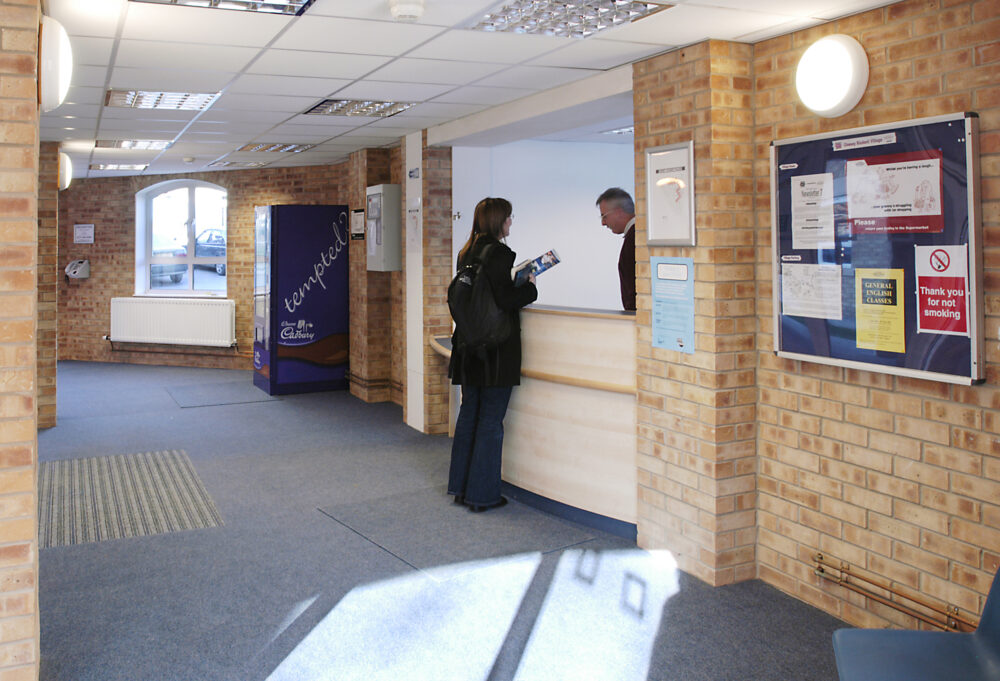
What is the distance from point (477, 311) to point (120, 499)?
249cm

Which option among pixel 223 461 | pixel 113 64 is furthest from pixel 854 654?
pixel 223 461

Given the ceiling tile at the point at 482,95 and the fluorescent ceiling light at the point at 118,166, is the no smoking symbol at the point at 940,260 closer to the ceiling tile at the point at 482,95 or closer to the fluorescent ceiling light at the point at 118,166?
the ceiling tile at the point at 482,95

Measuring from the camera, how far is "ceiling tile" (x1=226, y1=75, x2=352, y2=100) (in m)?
4.57

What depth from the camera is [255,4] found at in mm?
3213

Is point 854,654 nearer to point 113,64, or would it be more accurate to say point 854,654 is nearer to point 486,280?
point 486,280

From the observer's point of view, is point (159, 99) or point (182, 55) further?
point (159, 99)

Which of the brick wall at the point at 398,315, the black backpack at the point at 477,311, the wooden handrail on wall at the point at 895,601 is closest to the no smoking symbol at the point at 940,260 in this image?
the wooden handrail on wall at the point at 895,601

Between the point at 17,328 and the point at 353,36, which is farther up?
the point at 353,36

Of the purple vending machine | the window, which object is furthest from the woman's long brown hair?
the window

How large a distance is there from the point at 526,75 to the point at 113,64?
2.10 meters

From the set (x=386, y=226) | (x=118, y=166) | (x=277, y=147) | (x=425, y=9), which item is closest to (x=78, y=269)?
(x=118, y=166)

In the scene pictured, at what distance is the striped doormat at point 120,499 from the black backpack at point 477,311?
5.69ft

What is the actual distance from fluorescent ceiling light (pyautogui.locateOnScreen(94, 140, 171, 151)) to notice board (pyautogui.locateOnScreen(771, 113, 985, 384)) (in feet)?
18.9

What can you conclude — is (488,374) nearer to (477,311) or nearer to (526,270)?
(477,311)
